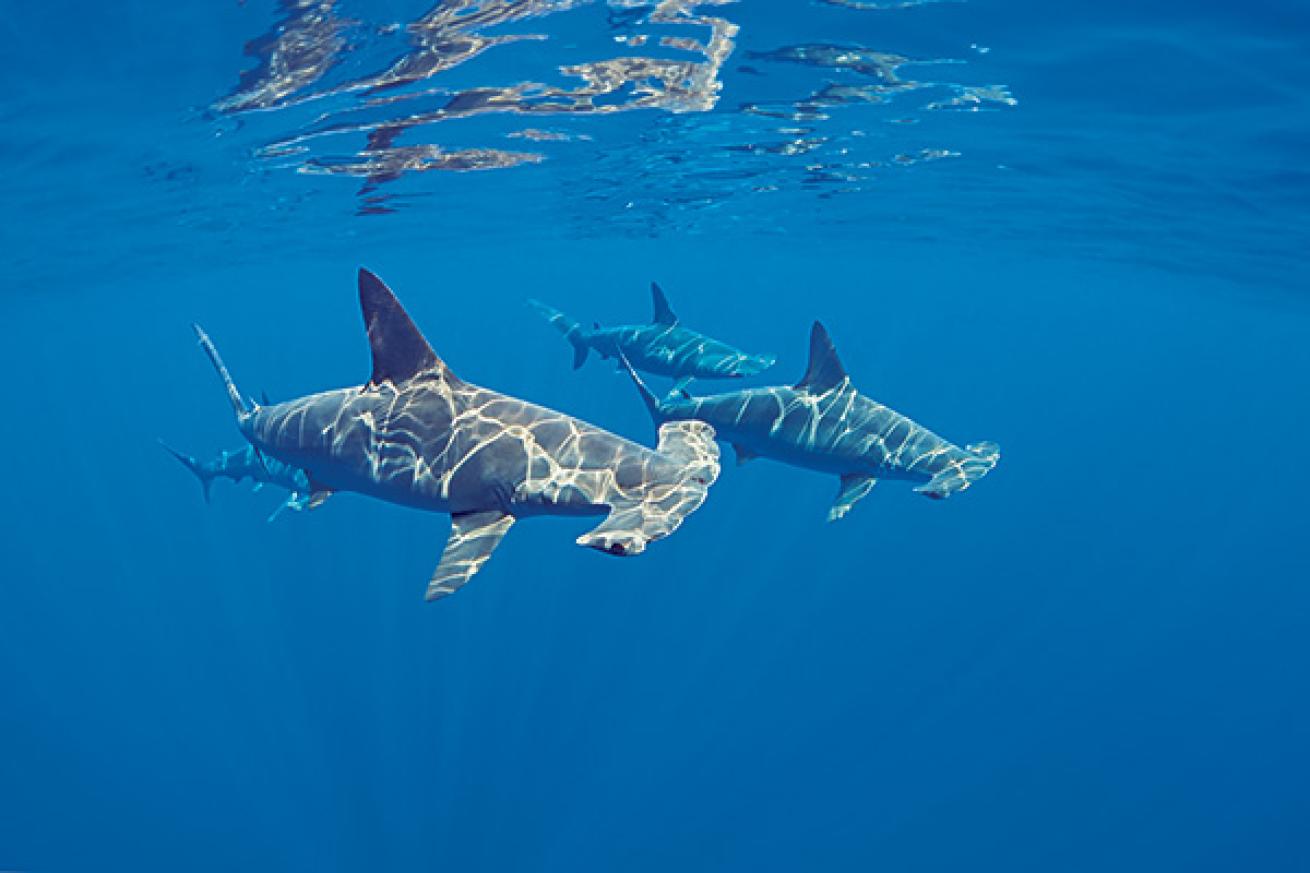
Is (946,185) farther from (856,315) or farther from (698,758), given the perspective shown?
(856,315)

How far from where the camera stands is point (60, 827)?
24703 millimetres

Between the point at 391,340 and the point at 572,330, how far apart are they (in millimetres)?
9941

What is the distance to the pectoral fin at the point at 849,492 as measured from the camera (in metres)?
9.42

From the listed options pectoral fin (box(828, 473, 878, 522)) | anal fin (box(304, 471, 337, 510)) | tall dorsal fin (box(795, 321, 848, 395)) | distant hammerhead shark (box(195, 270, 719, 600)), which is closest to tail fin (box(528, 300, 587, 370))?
tall dorsal fin (box(795, 321, 848, 395))

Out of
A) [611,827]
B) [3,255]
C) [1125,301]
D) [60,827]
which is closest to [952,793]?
[611,827]

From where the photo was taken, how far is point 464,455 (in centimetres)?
595

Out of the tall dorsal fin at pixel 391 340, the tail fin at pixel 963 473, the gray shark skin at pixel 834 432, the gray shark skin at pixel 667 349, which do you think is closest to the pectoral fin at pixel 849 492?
the gray shark skin at pixel 834 432

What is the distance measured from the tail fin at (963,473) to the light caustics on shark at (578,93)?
5.95m

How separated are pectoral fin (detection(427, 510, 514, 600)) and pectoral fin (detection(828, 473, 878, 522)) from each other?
15.5ft

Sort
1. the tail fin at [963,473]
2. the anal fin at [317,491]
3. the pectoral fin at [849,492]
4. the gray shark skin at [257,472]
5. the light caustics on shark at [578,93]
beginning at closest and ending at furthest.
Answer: the anal fin at [317,491], the tail fin at [963,473], the pectoral fin at [849,492], the light caustics on shark at [578,93], the gray shark skin at [257,472]

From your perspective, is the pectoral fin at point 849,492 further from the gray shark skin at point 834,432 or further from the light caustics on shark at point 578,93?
the light caustics on shark at point 578,93

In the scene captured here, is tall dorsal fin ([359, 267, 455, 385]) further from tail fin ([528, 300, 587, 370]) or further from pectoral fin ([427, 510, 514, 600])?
tail fin ([528, 300, 587, 370])

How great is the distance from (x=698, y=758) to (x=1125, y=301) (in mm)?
51479

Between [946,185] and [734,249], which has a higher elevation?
[946,185]
